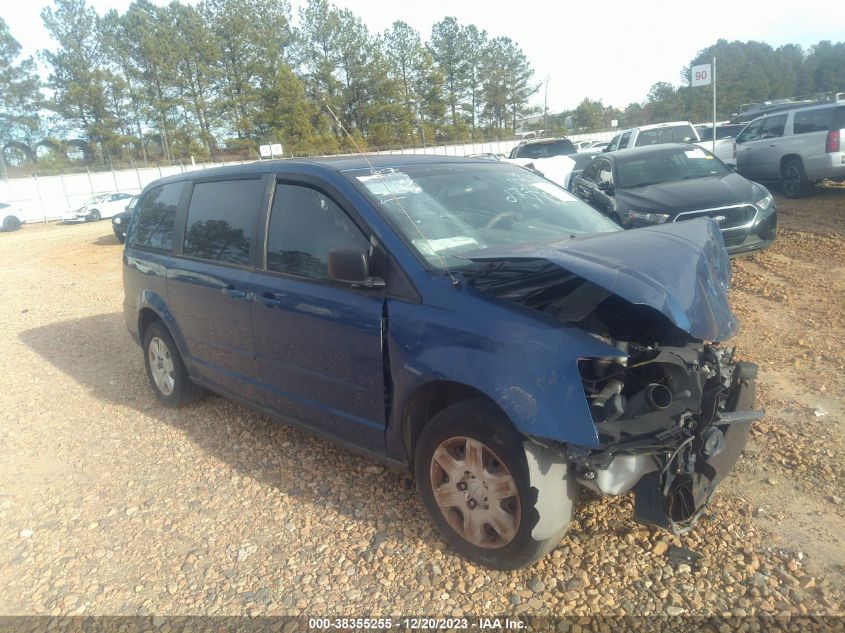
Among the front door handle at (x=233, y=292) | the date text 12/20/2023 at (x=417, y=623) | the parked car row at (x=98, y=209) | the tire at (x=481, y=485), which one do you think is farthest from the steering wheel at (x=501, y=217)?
the parked car row at (x=98, y=209)

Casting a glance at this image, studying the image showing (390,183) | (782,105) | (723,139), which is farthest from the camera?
(782,105)

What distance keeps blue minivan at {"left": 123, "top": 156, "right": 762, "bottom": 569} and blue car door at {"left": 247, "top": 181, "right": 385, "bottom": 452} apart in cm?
1

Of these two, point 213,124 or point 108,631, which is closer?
point 108,631

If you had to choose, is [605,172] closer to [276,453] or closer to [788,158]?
[788,158]

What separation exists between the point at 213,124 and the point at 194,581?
184 ft

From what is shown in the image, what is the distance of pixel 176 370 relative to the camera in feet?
16.3

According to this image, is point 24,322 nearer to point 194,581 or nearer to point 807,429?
point 194,581

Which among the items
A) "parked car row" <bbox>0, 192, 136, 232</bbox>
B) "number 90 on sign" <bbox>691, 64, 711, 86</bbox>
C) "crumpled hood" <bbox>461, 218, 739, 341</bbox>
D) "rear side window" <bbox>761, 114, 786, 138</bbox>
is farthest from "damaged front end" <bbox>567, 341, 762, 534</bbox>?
"parked car row" <bbox>0, 192, 136, 232</bbox>

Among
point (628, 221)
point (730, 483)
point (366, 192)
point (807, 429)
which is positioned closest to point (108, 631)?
point (366, 192)

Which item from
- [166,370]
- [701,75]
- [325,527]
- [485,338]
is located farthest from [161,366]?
[701,75]

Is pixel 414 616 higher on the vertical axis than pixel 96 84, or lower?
lower

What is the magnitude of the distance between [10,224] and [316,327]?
35514 millimetres

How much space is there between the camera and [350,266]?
9.84 ft

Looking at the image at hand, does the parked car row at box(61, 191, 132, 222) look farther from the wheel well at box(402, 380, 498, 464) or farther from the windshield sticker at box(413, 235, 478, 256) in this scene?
the wheel well at box(402, 380, 498, 464)
